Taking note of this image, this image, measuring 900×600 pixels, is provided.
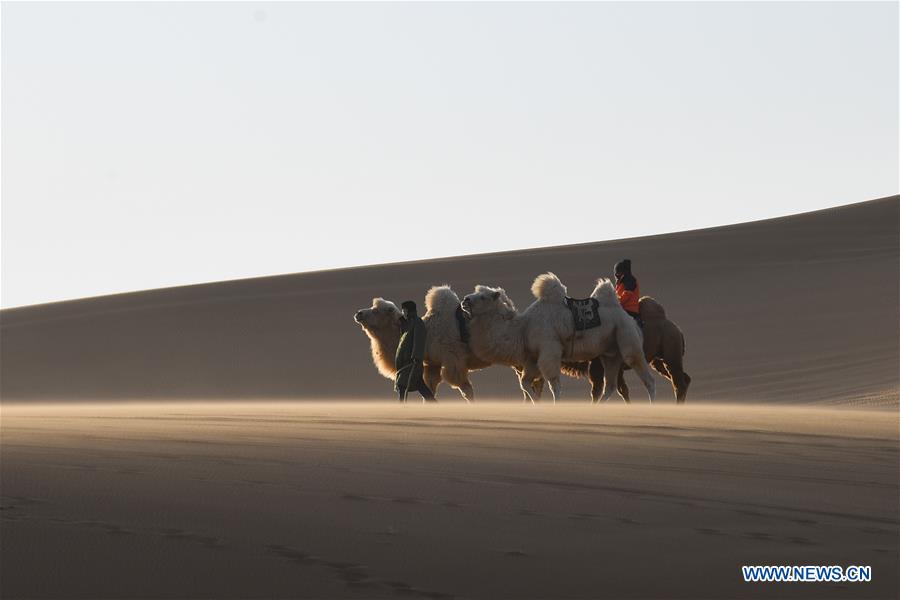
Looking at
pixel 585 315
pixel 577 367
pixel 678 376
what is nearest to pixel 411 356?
pixel 585 315

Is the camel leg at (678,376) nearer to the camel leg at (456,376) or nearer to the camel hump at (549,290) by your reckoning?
the camel hump at (549,290)

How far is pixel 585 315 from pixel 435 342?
182 centimetres

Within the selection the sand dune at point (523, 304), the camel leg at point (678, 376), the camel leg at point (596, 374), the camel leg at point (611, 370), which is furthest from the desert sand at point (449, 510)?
the sand dune at point (523, 304)

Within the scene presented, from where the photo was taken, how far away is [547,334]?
58.1 ft

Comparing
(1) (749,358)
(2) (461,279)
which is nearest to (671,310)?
(1) (749,358)

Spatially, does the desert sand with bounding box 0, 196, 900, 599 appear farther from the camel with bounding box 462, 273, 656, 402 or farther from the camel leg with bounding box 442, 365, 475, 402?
the camel with bounding box 462, 273, 656, 402

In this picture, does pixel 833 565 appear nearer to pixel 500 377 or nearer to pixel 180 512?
pixel 180 512

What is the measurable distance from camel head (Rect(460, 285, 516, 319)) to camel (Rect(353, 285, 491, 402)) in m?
0.21

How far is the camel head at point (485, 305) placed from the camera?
58.8 feet

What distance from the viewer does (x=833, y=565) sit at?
Answer: 545 centimetres

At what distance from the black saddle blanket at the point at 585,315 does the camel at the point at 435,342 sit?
4.09 feet

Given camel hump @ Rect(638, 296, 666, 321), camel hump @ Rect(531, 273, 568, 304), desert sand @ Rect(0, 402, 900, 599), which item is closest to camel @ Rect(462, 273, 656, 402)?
camel hump @ Rect(531, 273, 568, 304)

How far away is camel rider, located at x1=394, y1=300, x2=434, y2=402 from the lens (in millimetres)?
17375

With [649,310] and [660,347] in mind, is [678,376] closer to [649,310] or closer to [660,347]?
[660,347]
